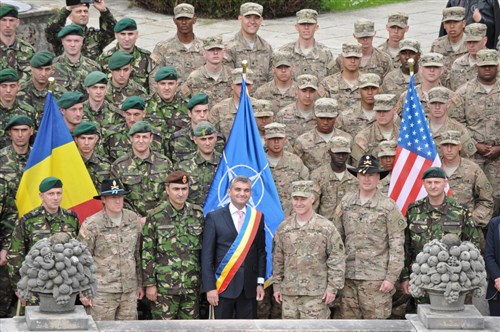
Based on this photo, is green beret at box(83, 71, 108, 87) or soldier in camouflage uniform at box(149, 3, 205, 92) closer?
green beret at box(83, 71, 108, 87)

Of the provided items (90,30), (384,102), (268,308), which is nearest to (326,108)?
(384,102)

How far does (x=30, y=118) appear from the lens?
2000 cm

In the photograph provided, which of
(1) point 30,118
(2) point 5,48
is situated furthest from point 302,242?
(2) point 5,48

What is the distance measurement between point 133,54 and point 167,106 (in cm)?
133

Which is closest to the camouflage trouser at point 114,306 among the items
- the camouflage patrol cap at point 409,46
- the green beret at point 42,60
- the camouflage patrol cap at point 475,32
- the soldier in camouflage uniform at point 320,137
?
the soldier in camouflage uniform at point 320,137

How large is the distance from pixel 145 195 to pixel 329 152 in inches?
87.8

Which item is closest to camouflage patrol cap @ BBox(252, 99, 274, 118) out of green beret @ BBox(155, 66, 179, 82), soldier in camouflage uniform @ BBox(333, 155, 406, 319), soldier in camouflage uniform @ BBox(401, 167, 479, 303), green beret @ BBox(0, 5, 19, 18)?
green beret @ BBox(155, 66, 179, 82)

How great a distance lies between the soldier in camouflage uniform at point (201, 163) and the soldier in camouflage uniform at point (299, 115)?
5.14ft

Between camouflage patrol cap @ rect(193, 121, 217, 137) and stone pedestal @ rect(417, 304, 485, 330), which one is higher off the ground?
camouflage patrol cap @ rect(193, 121, 217, 137)

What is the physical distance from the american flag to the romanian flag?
3464 mm

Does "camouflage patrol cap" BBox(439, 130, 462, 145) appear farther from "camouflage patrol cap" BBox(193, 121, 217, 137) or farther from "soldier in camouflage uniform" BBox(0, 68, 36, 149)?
"soldier in camouflage uniform" BBox(0, 68, 36, 149)

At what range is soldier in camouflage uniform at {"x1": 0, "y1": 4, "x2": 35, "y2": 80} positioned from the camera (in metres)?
21.7

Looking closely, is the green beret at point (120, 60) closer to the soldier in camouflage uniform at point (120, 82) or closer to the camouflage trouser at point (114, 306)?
the soldier in camouflage uniform at point (120, 82)

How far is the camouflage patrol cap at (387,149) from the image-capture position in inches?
778
